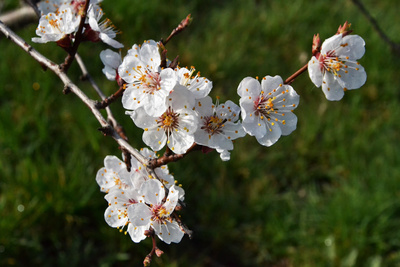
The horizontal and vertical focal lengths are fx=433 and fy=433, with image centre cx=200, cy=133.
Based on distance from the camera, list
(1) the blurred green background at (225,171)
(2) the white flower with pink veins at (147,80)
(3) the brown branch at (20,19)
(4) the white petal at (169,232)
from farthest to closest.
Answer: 1. (1) the blurred green background at (225,171)
2. (3) the brown branch at (20,19)
3. (4) the white petal at (169,232)
4. (2) the white flower with pink veins at (147,80)

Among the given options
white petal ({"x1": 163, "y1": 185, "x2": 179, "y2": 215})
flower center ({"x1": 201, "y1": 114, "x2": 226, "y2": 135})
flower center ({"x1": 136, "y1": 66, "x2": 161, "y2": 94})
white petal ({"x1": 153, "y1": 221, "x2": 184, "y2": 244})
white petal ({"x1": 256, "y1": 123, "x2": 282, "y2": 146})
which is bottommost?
white petal ({"x1": 153, "y1": 221, "x2": 184, "y2": 244})

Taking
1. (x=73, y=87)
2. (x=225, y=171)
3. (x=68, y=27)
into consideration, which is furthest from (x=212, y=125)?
(x=225, y=171)

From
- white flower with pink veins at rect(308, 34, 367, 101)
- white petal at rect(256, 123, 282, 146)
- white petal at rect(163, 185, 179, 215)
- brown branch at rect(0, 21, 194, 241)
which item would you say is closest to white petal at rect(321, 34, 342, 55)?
white flower with pink veins at rect(308, 34, 367, 101)

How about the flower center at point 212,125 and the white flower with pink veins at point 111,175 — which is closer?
the flower center at point 212,125

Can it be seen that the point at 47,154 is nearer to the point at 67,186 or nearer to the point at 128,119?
the point at 67,186

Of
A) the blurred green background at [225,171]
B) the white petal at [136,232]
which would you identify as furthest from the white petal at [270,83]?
the blurred green background at [225,171]

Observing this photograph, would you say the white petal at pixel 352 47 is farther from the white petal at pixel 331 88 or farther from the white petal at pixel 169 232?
the white petal at pixel 169 232

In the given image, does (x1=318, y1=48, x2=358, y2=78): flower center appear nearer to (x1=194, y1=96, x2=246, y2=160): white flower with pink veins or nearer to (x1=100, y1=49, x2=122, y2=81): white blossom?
(x1=194, y1=96, x2=246, y2=160): white flower with pink veins
